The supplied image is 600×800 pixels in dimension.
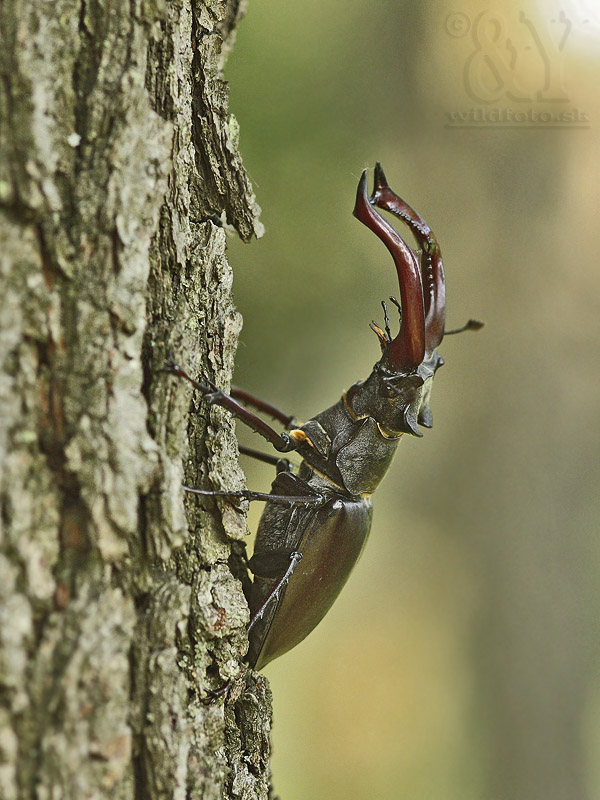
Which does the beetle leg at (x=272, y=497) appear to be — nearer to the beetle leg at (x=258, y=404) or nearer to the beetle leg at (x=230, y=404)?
the beetle leg at (x=230, y=404)

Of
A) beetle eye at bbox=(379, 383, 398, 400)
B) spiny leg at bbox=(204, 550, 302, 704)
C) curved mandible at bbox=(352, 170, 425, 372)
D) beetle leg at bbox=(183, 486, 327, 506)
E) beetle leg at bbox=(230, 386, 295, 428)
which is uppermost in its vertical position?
curved mandible at bbox=(352, 170, 425, 372)

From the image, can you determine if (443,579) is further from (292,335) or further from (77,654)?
(77,654)

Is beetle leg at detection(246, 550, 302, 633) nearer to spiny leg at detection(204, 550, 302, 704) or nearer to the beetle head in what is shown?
spiny leg at detection(204, 550, 302, 704)

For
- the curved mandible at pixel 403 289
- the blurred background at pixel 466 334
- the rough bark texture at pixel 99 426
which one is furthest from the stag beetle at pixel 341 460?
the blurred background at pixel 466 334

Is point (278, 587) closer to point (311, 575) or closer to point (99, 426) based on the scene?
point (311, 575)

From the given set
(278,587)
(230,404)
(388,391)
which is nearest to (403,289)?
(388,391)

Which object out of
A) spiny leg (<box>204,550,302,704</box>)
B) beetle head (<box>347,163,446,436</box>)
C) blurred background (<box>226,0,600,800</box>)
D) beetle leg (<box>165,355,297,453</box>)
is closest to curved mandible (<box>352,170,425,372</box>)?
beetle head (<box>347,163,446,436</box>)

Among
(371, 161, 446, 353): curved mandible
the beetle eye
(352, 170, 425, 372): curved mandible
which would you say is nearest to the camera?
(352, 170, 425, 372): curved mandible
